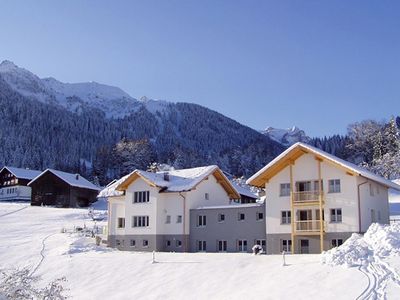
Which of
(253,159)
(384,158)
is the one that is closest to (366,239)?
(384,158)

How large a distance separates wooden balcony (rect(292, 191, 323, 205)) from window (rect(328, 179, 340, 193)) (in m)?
1.00

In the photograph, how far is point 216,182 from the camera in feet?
178

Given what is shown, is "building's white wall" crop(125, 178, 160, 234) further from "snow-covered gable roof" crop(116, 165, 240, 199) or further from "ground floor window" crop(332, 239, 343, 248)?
"ground floor window" crop(332, 239, 343, 248)

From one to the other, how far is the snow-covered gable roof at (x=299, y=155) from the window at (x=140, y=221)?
39.3 feet

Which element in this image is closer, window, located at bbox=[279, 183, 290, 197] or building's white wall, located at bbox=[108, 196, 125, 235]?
window, located at bbox=[279, 183, 290, 197]

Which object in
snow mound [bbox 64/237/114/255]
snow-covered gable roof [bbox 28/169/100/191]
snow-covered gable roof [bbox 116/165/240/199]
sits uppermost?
snow-covered gable roof [bbox 28/169/100/191]

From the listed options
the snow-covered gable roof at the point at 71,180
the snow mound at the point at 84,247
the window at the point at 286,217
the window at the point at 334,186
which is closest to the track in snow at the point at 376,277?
the window at the point at 334,186

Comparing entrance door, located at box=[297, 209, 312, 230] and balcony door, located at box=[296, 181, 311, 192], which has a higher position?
balcony door, located at box=[296, 181, 311, 192]

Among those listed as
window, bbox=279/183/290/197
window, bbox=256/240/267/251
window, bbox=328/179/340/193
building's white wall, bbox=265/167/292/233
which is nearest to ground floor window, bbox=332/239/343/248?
window, bbox=328/179/340/193

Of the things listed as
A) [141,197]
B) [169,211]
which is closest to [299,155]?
[169,211]

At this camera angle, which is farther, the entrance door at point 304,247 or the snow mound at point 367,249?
the entrance door at point 304,247

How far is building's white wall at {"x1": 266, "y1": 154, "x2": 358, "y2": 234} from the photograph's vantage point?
39.0 m

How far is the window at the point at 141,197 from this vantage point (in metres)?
50.0

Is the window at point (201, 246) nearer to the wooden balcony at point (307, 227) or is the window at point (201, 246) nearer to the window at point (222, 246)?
the window at point (222, 246)
